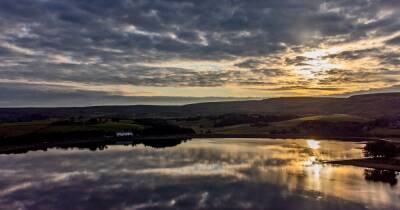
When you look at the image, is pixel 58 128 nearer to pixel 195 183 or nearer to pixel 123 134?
pixel 123 134

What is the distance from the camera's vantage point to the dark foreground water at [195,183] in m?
49.9

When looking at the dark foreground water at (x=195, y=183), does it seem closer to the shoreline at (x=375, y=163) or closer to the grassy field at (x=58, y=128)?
the shoreline at (x=375, y=163)

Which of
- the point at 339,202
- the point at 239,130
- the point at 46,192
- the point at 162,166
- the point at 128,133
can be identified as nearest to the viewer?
the point at 339,202

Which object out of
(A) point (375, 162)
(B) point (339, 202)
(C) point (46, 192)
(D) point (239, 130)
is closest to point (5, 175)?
(C) point (46, 192)

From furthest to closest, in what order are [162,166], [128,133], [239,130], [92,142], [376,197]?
[239,130] → [128,133] → [92,142] → [162,166] → [376,197]

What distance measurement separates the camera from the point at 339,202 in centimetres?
4891

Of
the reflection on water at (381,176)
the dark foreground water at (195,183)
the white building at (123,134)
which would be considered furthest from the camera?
the white building at (123,134)

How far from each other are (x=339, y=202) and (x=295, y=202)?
5.20 metres

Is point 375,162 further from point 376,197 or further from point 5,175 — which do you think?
point 5,175

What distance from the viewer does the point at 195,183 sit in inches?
2442

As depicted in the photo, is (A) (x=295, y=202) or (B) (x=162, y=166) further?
(B) (x=162, y=166)

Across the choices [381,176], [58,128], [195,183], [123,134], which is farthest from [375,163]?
[58,128]

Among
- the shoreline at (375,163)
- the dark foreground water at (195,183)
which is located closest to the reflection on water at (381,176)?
the dark foreground water at (195,183)

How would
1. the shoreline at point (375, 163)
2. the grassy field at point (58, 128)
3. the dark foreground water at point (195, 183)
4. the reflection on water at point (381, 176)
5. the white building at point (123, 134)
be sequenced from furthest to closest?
1. the white building at point (123, 134)
2. the grassy field at point (58, 128)
3. the shoreline at point (375, 163)
4. the reflection on water at point (381, 176)
5. the dark foreground water at point (195, 183)
